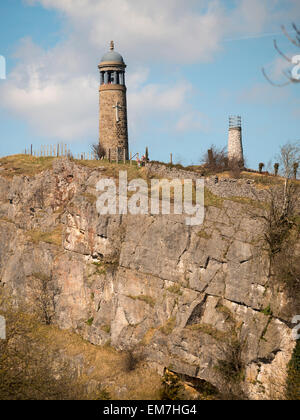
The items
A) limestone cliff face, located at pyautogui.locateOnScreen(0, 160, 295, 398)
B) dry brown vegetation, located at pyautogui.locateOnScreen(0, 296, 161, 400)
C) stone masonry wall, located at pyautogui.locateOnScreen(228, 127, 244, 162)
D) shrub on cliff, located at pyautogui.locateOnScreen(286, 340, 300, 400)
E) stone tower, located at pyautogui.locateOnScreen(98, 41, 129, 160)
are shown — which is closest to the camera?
dry brown vegetation, located at pyautogui.locateOnScreen(0, 296, 161, 400)

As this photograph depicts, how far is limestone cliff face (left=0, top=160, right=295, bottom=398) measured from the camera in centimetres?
3875

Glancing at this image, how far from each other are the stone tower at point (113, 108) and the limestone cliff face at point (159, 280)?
20.2 feet

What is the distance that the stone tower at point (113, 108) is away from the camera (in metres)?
59.1

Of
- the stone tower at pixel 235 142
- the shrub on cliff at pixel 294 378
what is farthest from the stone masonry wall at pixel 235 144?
the shrub on cliff at pixel 294 378

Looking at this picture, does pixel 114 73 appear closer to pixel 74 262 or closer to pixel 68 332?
pixel 74 262

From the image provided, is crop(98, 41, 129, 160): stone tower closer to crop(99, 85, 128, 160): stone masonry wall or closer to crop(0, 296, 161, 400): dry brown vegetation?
crop(99, 85, 128, 160): stone masonry wall

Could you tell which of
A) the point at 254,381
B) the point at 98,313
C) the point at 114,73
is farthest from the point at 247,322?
the point at 114,73

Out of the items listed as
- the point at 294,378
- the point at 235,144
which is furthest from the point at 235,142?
the point at 294,378

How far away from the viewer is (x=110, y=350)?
44.7 meters

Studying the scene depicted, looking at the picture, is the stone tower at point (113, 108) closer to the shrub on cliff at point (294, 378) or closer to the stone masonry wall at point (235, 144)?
the stone masonry wall at point (235, 144)

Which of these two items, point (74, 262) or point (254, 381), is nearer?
point (254, 381)

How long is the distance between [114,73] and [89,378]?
32.5 meters

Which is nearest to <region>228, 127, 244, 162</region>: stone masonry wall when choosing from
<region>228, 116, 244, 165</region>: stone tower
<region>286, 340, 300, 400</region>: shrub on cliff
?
<region>228, 116, 244, 165</region>: stone tower

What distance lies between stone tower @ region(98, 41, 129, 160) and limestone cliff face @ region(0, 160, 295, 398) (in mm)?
6172
